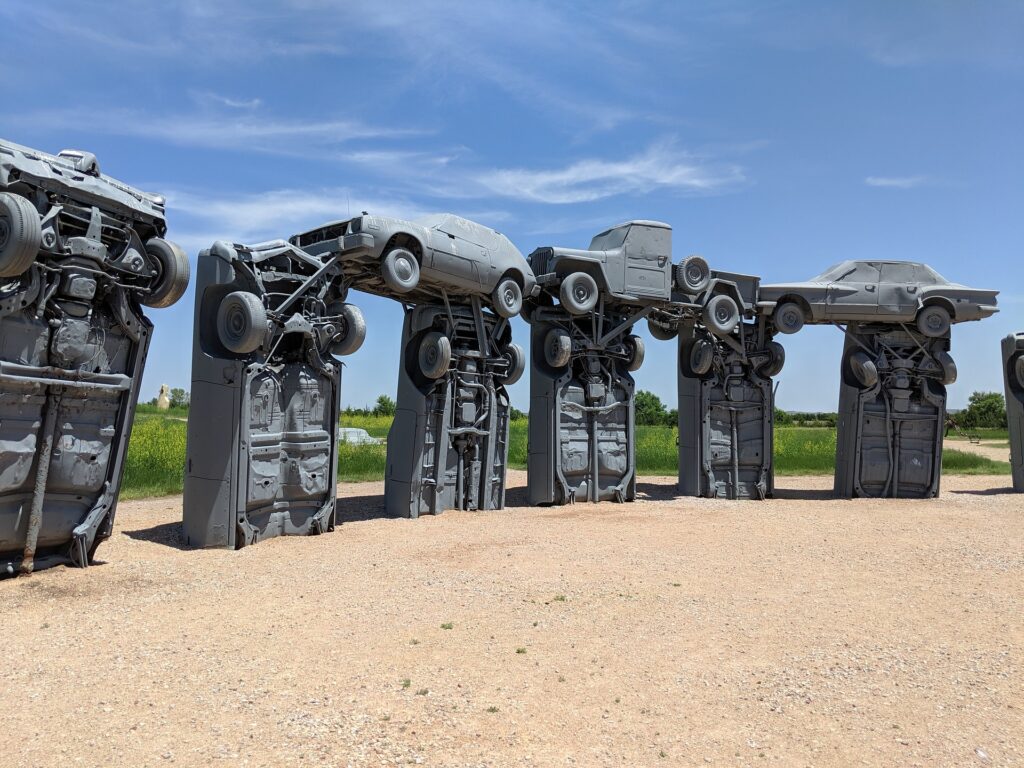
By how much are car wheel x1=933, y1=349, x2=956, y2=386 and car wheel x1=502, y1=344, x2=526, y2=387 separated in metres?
10.9

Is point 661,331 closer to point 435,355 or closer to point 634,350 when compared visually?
point 634,350

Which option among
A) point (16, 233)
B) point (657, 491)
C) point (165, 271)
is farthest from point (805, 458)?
point (16, 233)

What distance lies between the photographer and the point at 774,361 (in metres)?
19.6

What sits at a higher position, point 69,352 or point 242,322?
point 242,322

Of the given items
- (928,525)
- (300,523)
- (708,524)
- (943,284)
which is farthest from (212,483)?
(943,284)

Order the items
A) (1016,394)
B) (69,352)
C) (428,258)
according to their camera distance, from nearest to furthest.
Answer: (69,352) < (428,258) < (1016,394)

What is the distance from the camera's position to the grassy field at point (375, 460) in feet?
62.0

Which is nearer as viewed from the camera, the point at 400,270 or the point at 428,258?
the point at 400,270

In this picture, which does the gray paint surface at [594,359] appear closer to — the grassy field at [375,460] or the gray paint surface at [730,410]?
the gray paint surface at [730,410]

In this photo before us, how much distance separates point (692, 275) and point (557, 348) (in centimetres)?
402

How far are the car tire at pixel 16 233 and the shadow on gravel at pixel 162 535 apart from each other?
15.9 feet

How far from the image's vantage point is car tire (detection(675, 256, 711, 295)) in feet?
60.3

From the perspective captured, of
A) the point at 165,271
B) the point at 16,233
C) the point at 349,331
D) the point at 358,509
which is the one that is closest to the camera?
the point at 16,233

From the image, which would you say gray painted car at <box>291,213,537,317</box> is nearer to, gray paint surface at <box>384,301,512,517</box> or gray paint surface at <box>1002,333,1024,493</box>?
gray paint surface at <box>384,301,512,517</box>
